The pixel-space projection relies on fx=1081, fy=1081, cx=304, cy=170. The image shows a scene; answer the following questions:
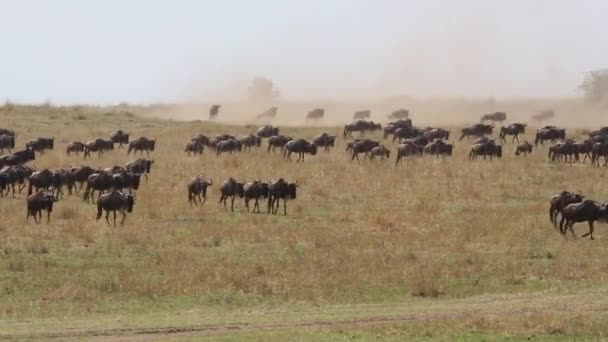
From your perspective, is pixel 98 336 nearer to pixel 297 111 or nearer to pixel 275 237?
pixel 275 237

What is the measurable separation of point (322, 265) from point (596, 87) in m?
98.0

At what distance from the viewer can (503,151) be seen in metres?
59.4

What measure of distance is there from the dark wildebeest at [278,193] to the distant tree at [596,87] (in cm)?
8421

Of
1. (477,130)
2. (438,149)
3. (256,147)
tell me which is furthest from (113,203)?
(477,130)

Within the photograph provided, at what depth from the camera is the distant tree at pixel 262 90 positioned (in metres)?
119

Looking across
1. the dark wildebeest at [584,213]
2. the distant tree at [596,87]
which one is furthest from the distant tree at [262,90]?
the dark wildebeest at [584,213]

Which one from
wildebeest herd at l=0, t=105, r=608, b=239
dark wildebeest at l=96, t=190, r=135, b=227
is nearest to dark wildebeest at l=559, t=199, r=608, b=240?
wildebeest herd at l=0, t=105, r=608, b=239

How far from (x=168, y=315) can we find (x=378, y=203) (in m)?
18.7

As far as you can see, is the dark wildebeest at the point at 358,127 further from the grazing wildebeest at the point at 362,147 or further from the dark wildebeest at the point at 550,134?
the grazing wildebeest at the point at 362,147

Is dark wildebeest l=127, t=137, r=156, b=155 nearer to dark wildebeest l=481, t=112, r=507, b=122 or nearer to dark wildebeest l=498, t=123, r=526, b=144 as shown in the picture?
dark wildebeest l=498, t=123, r=526, b=144

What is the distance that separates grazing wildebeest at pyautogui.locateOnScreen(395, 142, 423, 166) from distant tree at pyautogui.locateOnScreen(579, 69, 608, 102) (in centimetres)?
6618

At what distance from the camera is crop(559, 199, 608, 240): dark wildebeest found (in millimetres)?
32375

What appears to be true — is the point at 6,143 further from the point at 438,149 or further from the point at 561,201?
the point at 561,201

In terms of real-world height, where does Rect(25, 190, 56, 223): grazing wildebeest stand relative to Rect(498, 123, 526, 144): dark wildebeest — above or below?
below
